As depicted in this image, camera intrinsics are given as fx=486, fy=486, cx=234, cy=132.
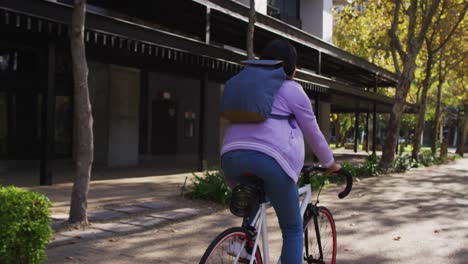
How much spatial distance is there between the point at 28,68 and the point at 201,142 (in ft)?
17.3

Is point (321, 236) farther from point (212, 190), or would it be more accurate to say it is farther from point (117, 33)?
point (117, 33)

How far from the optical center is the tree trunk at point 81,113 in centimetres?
577

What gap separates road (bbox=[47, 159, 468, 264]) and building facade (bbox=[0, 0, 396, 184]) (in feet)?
14.6

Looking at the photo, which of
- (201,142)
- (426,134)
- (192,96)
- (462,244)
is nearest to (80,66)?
(462,244)

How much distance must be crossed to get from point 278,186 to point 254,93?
22.9 inches

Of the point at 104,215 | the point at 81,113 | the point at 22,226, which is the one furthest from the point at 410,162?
the point at 22,226

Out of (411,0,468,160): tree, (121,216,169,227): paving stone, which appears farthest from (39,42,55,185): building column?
(411,0,468,160): tree

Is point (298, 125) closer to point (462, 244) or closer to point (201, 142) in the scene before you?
point (462, 244)

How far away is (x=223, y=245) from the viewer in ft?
9.45

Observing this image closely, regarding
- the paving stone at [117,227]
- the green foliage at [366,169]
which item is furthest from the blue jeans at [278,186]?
the green foliage at [366,169]

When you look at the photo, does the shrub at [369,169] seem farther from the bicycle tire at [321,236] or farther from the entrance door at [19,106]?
the bicycle tire at [321,236]

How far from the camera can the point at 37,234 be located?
376 centimetres

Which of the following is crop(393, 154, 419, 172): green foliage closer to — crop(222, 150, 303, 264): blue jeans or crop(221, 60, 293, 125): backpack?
crop(222, 150, 303, 264): blue jeans

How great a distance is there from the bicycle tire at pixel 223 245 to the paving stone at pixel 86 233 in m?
3.12
